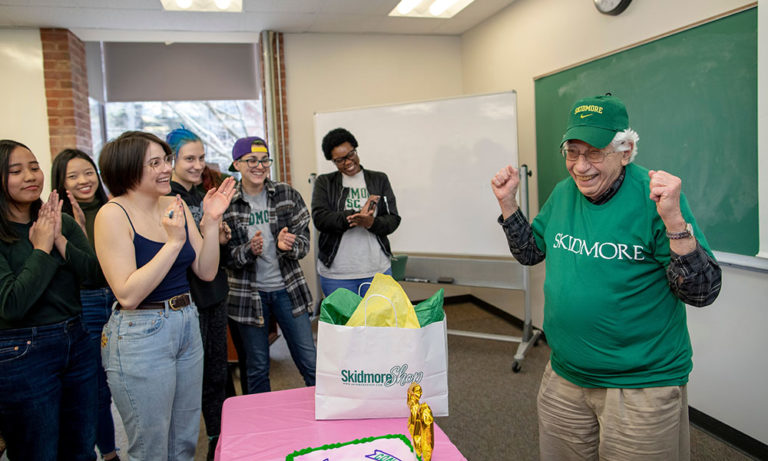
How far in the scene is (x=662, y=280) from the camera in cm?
129

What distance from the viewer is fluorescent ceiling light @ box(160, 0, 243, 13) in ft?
11.7

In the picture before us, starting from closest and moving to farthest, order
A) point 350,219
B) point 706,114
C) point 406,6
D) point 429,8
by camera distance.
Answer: point 706,114
point 350,219
point 406,6
point 429,8

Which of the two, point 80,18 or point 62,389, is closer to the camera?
point 62,389

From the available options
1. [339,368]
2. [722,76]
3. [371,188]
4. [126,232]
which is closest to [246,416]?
[339,368]

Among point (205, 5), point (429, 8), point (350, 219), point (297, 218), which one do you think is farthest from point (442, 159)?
point (205, 5)

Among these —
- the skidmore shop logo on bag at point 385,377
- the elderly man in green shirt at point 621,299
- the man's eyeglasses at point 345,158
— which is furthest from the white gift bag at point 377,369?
the man's eyeglasses at point 345,158

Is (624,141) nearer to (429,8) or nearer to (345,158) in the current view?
(345,158)

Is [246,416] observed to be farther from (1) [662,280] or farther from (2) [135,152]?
(1) [662,280]

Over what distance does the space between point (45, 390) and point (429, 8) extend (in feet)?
12.3

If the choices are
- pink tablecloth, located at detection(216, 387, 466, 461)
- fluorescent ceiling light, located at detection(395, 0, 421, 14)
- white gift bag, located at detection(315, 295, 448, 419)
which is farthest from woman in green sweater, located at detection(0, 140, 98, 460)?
fluorescent ceiling light, located at detection(395, 0, 421, 14)

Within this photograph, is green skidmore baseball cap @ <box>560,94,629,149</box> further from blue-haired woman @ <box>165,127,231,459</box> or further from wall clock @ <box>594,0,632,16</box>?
wall clock @ <box>594,0,632,16</box>

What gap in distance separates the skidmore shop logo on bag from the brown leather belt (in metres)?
0.70

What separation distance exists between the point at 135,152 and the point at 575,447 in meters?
1.62

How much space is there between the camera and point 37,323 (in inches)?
59.7
